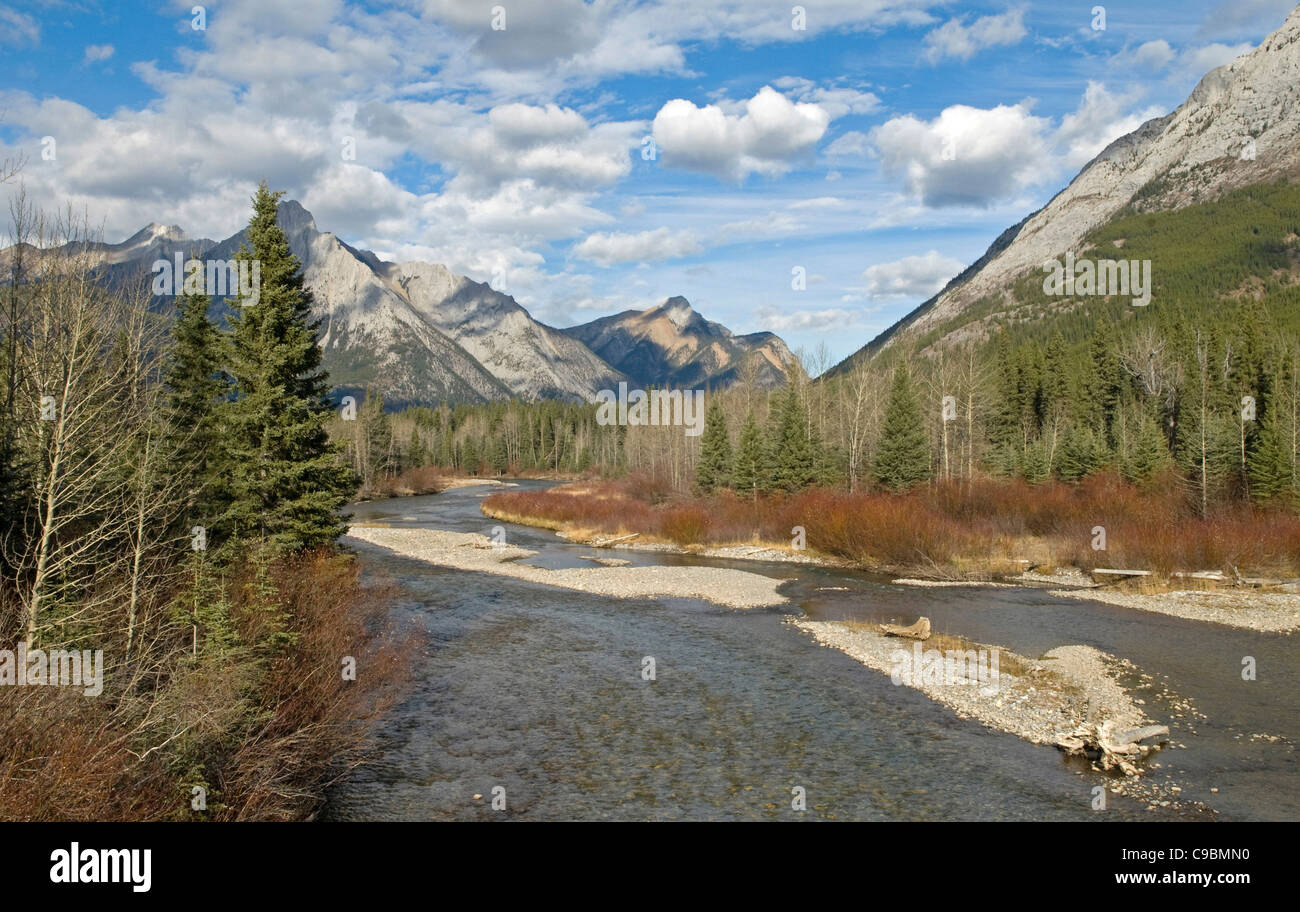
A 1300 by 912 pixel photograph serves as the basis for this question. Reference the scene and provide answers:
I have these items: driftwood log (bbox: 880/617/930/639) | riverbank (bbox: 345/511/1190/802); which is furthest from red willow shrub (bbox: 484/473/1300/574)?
driftwood log (bbox: 880/617/930/639)

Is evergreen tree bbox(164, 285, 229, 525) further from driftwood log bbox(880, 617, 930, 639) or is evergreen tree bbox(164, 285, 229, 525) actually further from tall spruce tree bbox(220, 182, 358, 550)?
driftwood log bbox(880, 617, 930, 639)

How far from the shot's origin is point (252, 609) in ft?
50.3

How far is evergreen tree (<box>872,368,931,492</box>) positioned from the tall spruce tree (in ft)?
144

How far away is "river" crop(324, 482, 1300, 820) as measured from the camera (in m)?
13.7

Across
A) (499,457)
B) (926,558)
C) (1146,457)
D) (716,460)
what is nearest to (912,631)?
(926,558)

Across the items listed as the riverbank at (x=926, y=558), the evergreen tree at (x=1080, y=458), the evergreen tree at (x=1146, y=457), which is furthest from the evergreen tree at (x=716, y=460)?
the evergreen tree at (x=1146, y=457)

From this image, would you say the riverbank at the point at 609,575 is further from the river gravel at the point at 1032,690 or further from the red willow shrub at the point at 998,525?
the river gravel at the point at 1032,690

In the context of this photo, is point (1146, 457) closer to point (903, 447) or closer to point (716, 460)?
point (903, 447)

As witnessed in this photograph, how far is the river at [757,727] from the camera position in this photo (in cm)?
1369

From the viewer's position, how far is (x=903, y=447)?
58.8m

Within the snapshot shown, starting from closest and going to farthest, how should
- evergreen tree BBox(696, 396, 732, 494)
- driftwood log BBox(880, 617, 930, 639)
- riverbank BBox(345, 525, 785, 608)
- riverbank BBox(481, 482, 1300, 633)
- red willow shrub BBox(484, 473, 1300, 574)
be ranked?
1. driftwood log BBox(880, 617, 930, 639)
2. riverbank BBox(481, 482, 1300, 633)
3. riverbank BBox(345, 525, 785, 608)
4. red willow shrub BBox(484, 473, 1300, 574)
5. evergreen tree BBox(696, 396, 732, 494)

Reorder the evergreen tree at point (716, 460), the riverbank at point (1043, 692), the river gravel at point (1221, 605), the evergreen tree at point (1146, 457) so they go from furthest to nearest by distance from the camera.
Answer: the evergreen tree at point (716, 460)
the evergreen tree at point (1146, 457)
the river gravel at point (1221, 605)
the riverbank at point (1043, 692)

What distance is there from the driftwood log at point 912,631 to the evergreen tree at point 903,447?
3329 centimetres
